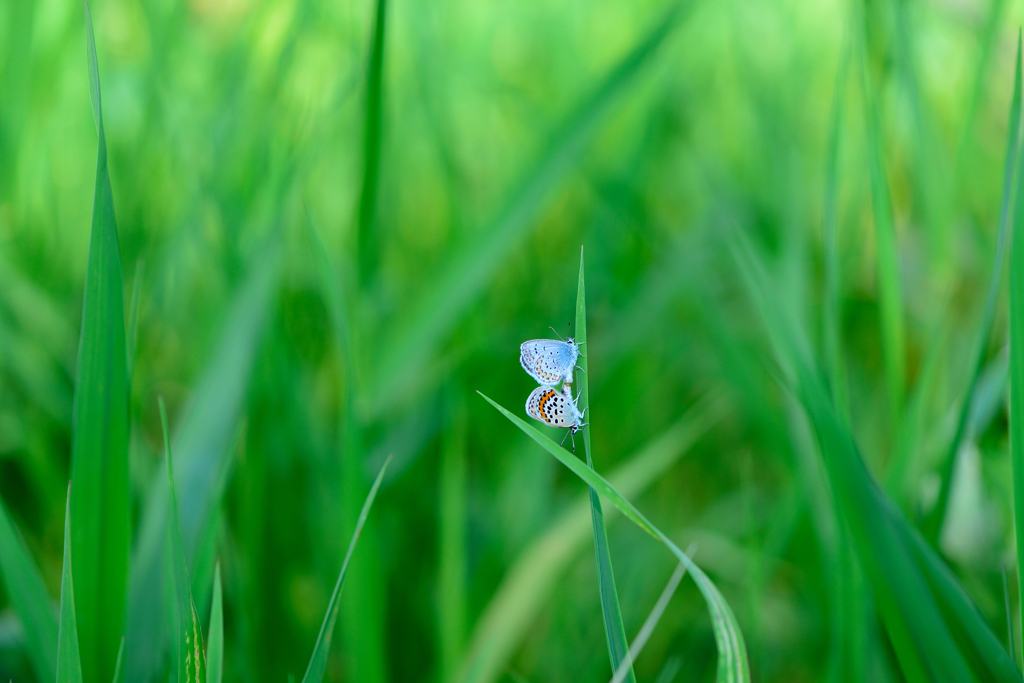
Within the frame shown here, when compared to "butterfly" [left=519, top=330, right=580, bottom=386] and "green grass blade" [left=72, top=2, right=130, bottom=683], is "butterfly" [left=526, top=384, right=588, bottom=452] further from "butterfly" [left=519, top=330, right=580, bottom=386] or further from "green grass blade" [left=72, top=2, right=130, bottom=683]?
"green grass blade" [left=72, top=2, right=130, bottom=683]

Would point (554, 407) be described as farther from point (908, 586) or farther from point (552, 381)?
point (908, 586)

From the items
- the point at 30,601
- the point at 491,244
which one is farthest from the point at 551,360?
the point at 30,601

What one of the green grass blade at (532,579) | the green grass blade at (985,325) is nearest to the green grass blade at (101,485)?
the green grass blade at (532,579)

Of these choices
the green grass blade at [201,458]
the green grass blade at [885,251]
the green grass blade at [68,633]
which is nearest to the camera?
the green grass blade at [68,633]

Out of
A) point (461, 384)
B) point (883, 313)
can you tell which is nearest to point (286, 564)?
point (461, 384)

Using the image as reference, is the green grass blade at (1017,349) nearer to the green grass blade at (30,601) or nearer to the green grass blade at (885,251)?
the green grass blade at (885,251)

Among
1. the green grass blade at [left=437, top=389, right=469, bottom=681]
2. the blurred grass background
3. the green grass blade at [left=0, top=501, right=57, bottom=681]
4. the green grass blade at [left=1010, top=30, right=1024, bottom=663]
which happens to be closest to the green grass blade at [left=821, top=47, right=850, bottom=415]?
the blurred grass background

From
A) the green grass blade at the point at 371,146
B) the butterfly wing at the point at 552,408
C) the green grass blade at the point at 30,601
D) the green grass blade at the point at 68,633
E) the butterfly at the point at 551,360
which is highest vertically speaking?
the green grass blade at the point at 371,146
